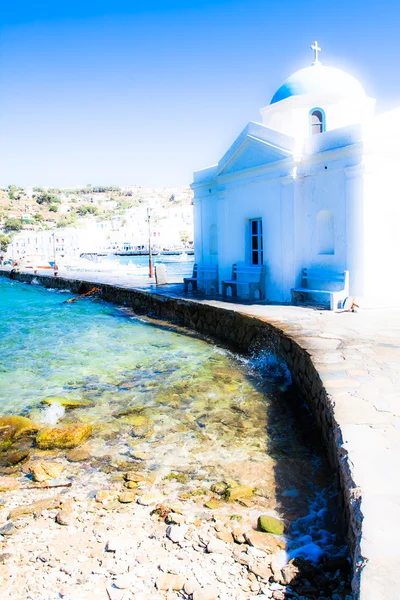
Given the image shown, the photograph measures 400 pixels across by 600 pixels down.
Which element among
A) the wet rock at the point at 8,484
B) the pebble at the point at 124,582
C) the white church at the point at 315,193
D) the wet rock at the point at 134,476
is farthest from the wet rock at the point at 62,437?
the white church at the point at 315,193

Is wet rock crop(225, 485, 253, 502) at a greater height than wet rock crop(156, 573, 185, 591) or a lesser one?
greater

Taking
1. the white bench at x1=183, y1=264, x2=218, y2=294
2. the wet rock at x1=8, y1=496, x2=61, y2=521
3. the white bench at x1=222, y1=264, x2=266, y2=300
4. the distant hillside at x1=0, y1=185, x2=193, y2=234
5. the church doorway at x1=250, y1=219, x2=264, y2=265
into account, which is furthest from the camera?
the distant hillside at x1=0, y1=185, x2=193, y2=234

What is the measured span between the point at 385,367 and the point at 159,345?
622 cm

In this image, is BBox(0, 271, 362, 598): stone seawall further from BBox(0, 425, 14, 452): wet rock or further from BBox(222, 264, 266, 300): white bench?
BBox(0, 425, 14, 452): wet rock

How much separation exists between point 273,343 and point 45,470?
4738 millimetres

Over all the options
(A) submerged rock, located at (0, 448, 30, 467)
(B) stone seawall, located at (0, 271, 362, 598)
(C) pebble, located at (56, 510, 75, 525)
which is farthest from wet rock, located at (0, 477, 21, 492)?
(B) stone seawall, located at (0, 271, 362, 598)

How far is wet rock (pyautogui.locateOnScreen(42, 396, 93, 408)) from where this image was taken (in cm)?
708

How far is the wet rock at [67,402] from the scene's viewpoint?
708cm

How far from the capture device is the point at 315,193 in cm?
1111

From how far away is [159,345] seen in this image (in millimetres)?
11078

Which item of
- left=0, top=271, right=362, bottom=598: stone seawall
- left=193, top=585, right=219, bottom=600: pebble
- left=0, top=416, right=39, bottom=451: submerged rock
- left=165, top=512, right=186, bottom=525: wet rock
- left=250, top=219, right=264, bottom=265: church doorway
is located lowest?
left=193, top=585, right=219, bottom=600: pebble

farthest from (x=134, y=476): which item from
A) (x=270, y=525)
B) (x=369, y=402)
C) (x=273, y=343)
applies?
(x=273, y=343)

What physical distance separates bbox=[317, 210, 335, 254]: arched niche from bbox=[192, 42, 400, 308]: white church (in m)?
0.02

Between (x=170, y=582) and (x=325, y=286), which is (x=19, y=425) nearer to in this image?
(x=170, y=582)
